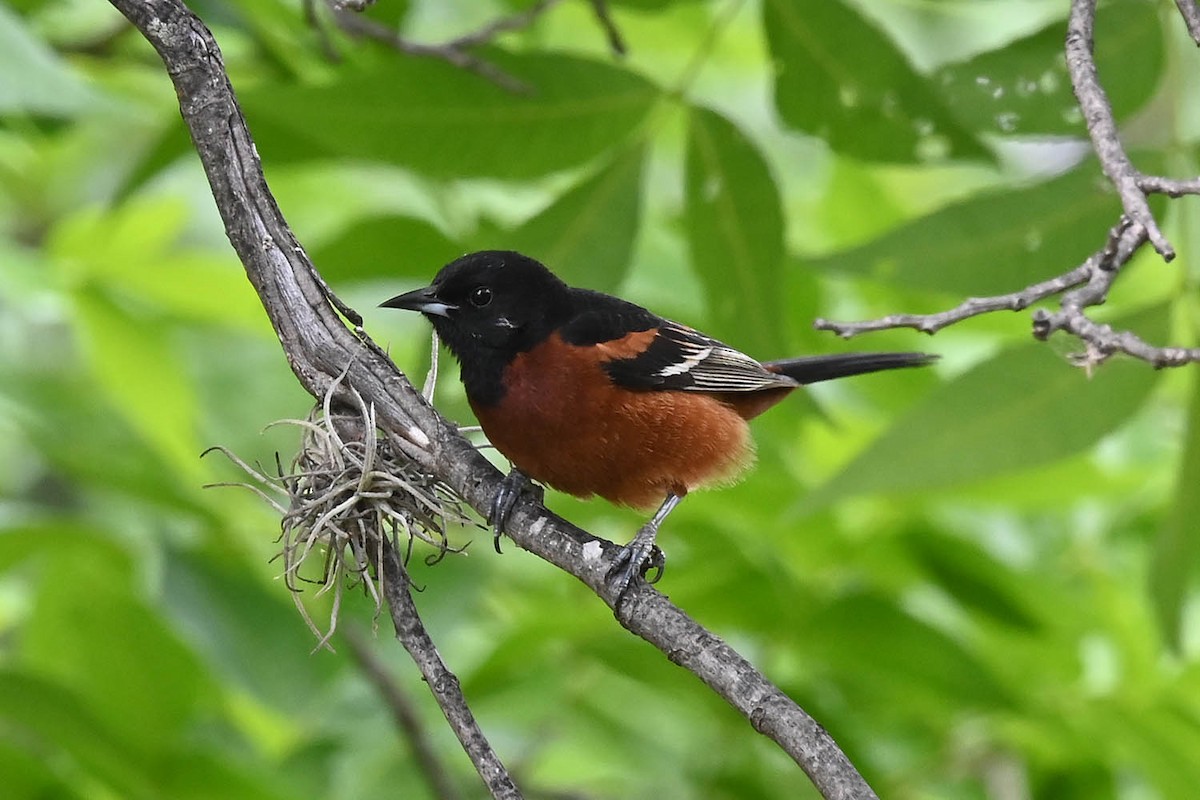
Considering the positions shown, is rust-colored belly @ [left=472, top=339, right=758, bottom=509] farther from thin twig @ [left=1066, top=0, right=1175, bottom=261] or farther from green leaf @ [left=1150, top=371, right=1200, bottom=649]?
Answer: thin twig @ [left=1066, top=0, right=1175, bottom=261]

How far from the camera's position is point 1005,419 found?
3561 millimetres

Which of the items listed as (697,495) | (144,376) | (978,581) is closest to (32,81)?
(144,376)

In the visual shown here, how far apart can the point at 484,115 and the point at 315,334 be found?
1.65 m

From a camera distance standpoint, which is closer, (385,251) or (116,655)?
(116,655)

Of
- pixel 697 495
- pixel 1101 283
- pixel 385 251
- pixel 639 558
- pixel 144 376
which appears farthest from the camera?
pixel 697 495

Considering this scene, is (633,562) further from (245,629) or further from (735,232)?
(245,629)

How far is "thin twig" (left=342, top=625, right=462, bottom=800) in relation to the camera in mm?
3988

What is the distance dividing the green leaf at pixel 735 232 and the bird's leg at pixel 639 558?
0.57m

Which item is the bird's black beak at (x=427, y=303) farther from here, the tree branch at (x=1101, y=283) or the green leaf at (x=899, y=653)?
the tree branch at (x=1101, y=283)

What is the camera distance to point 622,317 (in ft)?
13.3

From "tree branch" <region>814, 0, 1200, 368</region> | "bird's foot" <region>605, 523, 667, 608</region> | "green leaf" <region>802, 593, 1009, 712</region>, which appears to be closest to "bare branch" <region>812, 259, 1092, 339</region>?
"tree branch" <region>814, 0, 1200, 368</region>

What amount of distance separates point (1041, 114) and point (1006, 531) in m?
2.16

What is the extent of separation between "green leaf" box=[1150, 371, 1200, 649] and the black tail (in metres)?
0.77

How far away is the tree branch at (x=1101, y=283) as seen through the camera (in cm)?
179
